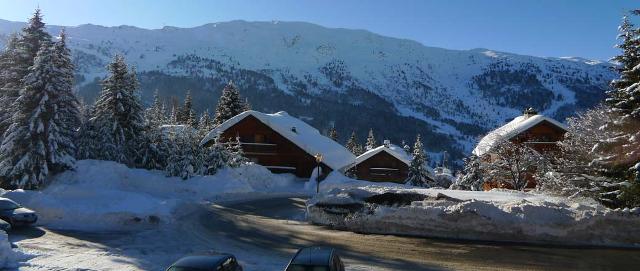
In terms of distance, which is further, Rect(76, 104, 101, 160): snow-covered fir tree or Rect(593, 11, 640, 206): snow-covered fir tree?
Rect(76, 104, 101, 160): snow-covered fir tree

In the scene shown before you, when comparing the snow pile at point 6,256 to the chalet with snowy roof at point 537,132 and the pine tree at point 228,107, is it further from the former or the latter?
the pine tree at point 228,107

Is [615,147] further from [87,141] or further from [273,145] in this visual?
[273,145]

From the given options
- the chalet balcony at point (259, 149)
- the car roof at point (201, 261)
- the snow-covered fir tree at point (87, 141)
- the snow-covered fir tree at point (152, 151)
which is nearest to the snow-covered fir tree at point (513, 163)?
the chalet balcony at point (259, 149)

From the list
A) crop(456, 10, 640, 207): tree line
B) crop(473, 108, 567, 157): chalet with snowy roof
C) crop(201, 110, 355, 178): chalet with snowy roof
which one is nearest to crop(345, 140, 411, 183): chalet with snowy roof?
crop(201, 110, 355, 178): chalet with snowy roof

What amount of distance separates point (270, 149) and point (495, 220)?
3916cm

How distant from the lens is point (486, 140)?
50.0m

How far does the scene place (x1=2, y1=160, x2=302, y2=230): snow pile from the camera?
76.6ft

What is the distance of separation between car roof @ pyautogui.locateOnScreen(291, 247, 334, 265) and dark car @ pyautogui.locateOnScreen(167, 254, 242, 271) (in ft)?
5.50

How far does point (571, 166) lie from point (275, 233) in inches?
617

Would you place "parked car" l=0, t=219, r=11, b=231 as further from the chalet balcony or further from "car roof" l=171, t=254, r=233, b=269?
the chalet balcony

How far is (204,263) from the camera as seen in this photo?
11.3 meters

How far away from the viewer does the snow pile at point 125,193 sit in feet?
76.6

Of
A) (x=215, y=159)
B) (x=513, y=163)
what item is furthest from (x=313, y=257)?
(x=513, y=163)

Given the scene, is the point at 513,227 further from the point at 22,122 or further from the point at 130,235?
the point at 22,122
